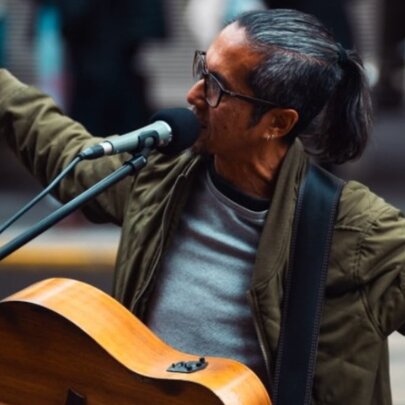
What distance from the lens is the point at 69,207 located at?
7.76 ft

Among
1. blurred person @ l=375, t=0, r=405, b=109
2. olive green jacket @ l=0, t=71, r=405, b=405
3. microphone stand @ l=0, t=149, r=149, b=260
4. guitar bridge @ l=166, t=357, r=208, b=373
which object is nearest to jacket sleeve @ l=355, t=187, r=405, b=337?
olive green jacket @ l=0, t=71, r=405, b=405

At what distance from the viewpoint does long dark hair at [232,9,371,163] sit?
2721 millimetres

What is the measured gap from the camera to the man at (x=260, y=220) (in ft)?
8.77

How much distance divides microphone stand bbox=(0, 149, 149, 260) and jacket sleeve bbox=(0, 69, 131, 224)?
21.2 inches

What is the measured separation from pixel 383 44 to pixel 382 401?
12290mm

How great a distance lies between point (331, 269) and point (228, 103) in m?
0.38

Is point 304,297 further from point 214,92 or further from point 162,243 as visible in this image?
point 214,92

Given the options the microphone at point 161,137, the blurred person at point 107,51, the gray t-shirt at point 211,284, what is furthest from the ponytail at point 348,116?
the blurred person at point 107,51

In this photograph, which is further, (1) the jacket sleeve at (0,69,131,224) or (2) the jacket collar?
(1) the jacket sleeve at (0,69,131,224)

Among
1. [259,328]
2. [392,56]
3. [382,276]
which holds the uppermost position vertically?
[382,276]

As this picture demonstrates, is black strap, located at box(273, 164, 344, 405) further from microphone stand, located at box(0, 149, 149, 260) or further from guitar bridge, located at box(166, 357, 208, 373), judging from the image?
microphone stand, located at box(0, 149, 149, 260)

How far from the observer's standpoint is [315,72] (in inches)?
108

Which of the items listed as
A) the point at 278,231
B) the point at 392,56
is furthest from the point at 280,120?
the point at 392,56

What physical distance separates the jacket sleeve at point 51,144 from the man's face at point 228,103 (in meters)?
0.29
